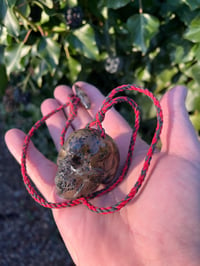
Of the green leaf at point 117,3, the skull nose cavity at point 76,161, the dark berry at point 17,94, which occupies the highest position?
the green leaf at point 117,3

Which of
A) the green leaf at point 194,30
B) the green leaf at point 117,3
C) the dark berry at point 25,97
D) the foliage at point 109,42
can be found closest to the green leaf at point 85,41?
the foliage at point 109,42

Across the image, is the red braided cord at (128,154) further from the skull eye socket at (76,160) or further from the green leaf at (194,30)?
the green leaf at (194,30)

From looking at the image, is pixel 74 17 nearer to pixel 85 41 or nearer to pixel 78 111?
pixel 85 41

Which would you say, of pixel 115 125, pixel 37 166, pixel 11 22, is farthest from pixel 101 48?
pixel 37 166

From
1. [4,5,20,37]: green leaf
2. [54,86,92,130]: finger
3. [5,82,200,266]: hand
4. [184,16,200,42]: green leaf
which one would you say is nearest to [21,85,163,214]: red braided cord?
[5,82,200,266]: hand

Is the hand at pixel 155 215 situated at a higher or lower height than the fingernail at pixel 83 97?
lower

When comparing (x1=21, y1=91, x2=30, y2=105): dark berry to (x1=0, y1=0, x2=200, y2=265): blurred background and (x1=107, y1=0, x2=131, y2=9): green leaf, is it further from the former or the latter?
(x1=107, y1=0, x2=131, y2=9): green leaf
